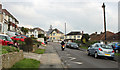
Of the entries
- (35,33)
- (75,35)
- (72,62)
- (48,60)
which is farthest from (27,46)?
(35,33)

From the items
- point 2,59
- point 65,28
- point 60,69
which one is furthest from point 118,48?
point 65,28

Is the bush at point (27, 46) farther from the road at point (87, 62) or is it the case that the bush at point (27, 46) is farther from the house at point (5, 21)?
the house at point (5, 21)

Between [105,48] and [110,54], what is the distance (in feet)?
2.56

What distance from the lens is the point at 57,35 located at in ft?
346

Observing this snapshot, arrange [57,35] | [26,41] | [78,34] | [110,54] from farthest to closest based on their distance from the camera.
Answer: [57,35]
[78,34]
[26,41]
[110,54]

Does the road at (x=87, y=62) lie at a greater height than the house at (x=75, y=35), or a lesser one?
lesser

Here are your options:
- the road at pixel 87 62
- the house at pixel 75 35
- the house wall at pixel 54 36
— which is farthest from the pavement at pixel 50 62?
the house wall at pixel 54 36

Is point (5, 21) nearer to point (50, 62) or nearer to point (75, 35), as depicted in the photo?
point (50, 62)

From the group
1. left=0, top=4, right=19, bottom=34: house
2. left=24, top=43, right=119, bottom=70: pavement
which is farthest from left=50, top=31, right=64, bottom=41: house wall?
left=24, top=43, right=119, bottom=70: pavement

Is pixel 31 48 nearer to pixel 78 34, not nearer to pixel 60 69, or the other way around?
pixel 60 69

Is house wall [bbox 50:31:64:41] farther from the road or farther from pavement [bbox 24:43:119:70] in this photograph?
the road

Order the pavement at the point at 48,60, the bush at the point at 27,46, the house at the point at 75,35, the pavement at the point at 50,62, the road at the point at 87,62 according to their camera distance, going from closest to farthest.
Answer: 1. the pavement at the point at 50,62
2. the pavement at the point at 48,60
3. the road at the point at 87,62
4. the bush at the point at 27,46
5. the house at the point at 75,35

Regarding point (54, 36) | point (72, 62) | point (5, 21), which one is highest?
point (5, 21)

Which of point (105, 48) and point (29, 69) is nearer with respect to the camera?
point (29, 69)
